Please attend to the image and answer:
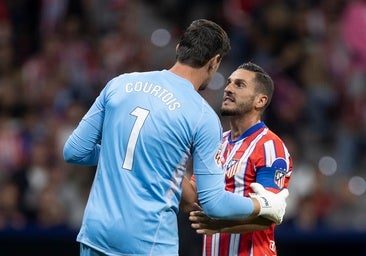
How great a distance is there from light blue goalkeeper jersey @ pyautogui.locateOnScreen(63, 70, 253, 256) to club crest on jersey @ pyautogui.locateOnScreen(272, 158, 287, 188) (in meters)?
0.59

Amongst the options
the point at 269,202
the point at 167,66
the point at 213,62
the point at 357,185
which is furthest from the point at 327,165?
the point at 213,62

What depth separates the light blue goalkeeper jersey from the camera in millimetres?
5223

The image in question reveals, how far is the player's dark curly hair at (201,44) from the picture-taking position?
5.31 m

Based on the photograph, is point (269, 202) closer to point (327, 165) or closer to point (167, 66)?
point (327, 165)

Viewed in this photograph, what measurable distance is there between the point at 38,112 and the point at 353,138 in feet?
11.3

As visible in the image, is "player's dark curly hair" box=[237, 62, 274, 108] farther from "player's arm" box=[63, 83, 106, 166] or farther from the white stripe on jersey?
"player's arm" box=[63, 83, 106, 166]

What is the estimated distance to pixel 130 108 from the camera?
528cm

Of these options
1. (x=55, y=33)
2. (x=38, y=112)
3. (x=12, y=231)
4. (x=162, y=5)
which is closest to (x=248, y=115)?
(x=12, y=231)

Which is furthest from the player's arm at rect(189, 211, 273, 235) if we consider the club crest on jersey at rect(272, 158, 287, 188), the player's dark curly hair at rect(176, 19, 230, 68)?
the player's dark curly hair at rect(176, 19, 230, 68)

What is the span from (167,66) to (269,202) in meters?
6.26

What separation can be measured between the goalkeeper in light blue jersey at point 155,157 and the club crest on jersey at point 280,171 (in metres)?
0.54

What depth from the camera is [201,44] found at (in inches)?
209

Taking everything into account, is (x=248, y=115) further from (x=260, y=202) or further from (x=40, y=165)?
(x=40, y=165)

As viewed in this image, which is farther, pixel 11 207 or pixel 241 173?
pixel 11 207
